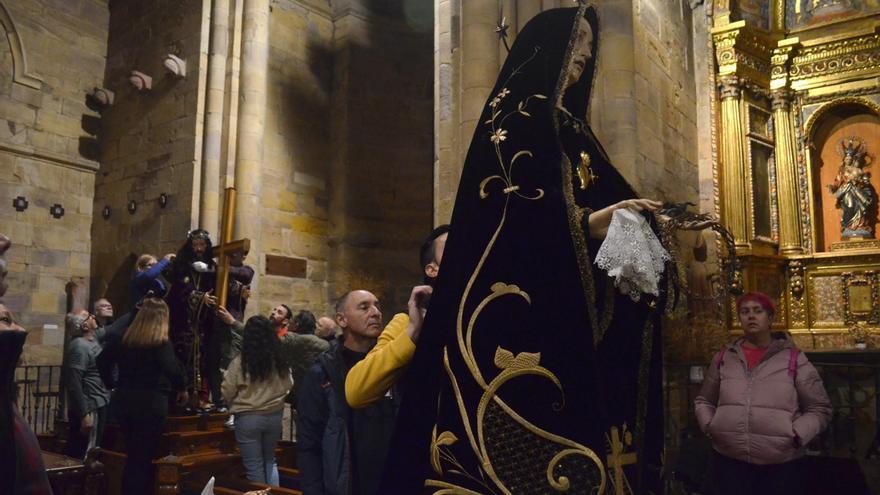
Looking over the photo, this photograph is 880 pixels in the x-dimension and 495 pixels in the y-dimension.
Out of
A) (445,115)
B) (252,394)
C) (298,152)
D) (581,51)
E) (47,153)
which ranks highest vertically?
(298,152)

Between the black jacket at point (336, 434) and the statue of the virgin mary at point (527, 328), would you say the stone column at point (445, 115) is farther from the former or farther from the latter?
Answer: the statue of the virgin mary at point (527, 328)

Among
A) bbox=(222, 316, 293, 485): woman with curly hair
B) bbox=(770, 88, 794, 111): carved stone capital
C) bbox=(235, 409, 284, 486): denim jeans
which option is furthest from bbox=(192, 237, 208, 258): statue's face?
bbox=(770, 88, 794, 111): carved stone capital

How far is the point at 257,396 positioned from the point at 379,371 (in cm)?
313

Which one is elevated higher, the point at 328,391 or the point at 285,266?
the point at 285,266

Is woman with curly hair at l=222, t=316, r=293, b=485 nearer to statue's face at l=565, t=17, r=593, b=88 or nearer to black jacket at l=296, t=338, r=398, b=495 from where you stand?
black jacket at l=296, t=338, r=398, b=495

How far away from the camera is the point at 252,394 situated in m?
4.94

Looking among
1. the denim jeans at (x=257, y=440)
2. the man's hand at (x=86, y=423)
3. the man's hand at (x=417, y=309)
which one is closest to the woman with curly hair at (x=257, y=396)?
the denim jeans at (x=257, y=440)

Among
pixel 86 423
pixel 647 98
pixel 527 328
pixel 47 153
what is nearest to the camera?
pixel 527 328

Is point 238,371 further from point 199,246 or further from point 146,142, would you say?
point 146,142

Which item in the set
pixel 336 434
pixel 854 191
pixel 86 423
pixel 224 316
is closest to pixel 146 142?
pixel 224 316

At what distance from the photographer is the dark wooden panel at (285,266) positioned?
31.0ft

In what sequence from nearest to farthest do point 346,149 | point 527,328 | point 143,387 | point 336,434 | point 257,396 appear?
point 527,328 < point 336,434 < point 143,387 < point 257,396 < point 346,149

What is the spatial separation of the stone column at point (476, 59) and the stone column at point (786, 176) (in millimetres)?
6725

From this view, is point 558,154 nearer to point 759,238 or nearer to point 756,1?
point 759,238
